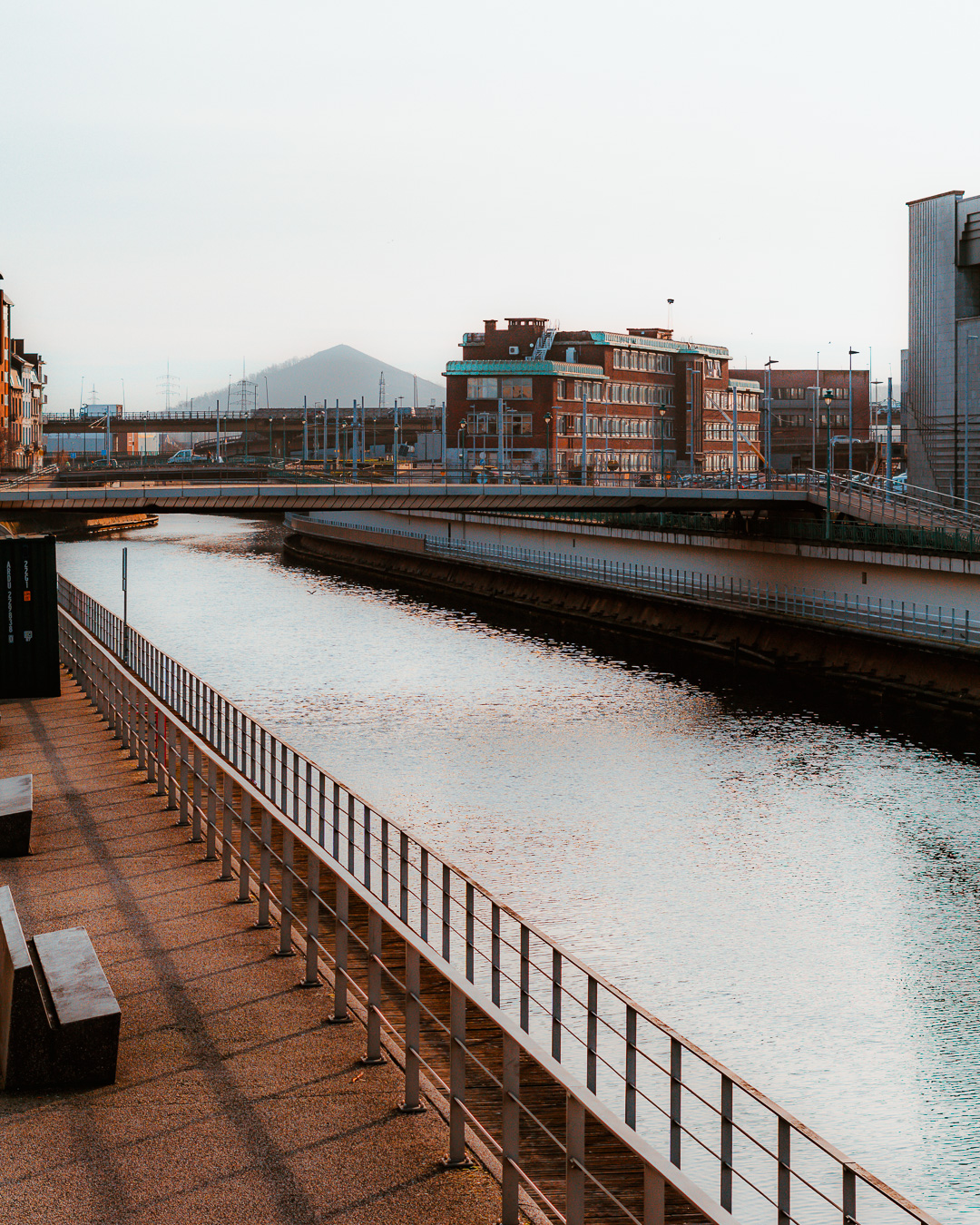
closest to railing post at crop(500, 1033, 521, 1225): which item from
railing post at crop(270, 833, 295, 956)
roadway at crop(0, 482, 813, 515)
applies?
railing post at crop(270, 833, 295, 956)

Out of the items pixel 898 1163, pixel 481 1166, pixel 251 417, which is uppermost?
pixel 251 417

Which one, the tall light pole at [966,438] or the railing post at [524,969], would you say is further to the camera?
the tall light pole at [966,438]

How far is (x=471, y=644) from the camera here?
5147 centimetres

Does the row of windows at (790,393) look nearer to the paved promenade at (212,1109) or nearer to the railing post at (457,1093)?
the paved promenade at (212,1109)

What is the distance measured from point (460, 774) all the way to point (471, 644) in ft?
71.0

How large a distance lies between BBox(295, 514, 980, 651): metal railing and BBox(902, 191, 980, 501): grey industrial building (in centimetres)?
1083

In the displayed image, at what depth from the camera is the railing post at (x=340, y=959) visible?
25.8 ft

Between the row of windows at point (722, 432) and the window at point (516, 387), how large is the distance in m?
21.9

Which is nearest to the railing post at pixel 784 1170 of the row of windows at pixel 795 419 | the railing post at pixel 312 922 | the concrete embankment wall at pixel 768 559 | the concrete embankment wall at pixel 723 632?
the railing post at pixel 312 922

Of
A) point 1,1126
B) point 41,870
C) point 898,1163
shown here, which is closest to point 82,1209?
point 1,1126

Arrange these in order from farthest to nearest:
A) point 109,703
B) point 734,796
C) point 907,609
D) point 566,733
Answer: point 907,609
point 566,733
point 734,796
point 109,703

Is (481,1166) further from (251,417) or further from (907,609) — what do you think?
(251,417)

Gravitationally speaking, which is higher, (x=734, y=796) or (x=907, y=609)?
(x=907, y=609)

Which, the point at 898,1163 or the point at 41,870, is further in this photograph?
the point at 898,1163
